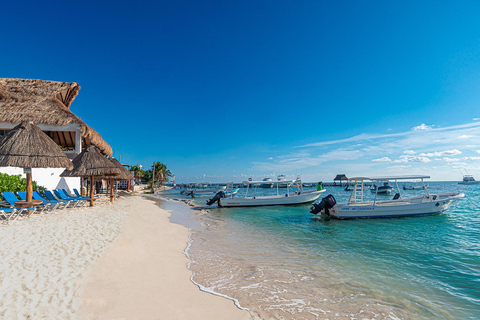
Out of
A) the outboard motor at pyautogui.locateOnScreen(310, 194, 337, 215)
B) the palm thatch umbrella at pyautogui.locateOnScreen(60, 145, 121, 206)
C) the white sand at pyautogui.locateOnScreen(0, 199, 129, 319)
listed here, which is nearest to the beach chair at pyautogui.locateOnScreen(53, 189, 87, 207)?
the palm thatch umbrella at pyautogui.locateOnScreen(60, 145, 121, 206)

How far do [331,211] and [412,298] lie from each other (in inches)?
405

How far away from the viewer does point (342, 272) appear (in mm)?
5789

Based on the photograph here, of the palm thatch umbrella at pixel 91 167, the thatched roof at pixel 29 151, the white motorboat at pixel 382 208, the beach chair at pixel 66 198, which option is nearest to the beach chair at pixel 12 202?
the thatched roof at pixel 29 151

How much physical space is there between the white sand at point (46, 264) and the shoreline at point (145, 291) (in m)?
0.23

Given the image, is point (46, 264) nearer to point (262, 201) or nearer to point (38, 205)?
point (38, 205)

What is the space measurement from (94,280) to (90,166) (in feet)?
33.1

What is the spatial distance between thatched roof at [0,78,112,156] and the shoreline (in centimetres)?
1369

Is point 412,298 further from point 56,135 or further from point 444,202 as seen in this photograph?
point 56,135

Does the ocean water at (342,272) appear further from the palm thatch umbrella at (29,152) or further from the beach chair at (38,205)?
the palm thatch umbrella at (29,152)

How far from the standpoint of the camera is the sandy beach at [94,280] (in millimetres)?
3232

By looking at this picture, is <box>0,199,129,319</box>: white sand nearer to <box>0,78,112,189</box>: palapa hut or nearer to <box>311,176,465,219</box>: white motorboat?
<box>0,78,112,189</box>: palapa hut

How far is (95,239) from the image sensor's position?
623cm

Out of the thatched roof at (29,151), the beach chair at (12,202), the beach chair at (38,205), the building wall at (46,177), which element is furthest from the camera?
the building wall at (46,177)

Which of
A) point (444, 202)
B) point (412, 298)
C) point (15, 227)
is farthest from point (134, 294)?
point (444, 202)
